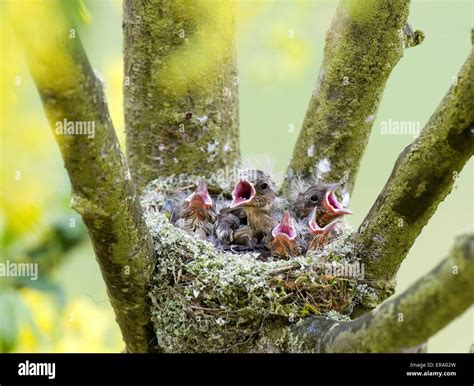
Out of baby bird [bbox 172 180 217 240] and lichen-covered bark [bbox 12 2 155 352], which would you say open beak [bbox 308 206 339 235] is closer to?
baby bird [bbox 172 180 217 240]

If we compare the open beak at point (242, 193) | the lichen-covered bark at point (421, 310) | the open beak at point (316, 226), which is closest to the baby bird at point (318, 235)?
the open beak at point (316, 226)

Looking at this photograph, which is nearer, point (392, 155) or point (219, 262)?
Result: point (219, 262)

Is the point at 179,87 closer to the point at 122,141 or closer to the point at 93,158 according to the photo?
the point at 122,141

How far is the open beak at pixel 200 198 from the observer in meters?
4.97

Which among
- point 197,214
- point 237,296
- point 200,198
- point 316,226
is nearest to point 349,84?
point 316,226

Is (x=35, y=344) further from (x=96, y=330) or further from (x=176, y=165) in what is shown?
(x=176, y=165)

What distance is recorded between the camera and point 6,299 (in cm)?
426

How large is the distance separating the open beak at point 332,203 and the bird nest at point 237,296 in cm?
62

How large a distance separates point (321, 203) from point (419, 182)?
158 centimetres

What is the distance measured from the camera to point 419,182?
3.35 metres

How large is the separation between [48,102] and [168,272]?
1450mm

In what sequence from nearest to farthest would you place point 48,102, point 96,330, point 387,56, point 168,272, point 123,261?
point 48,102 < point 123,261 < point 168,272 < point 387,56 < point 96,330

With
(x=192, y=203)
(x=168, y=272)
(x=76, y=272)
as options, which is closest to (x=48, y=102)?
(x=168, y=272)
